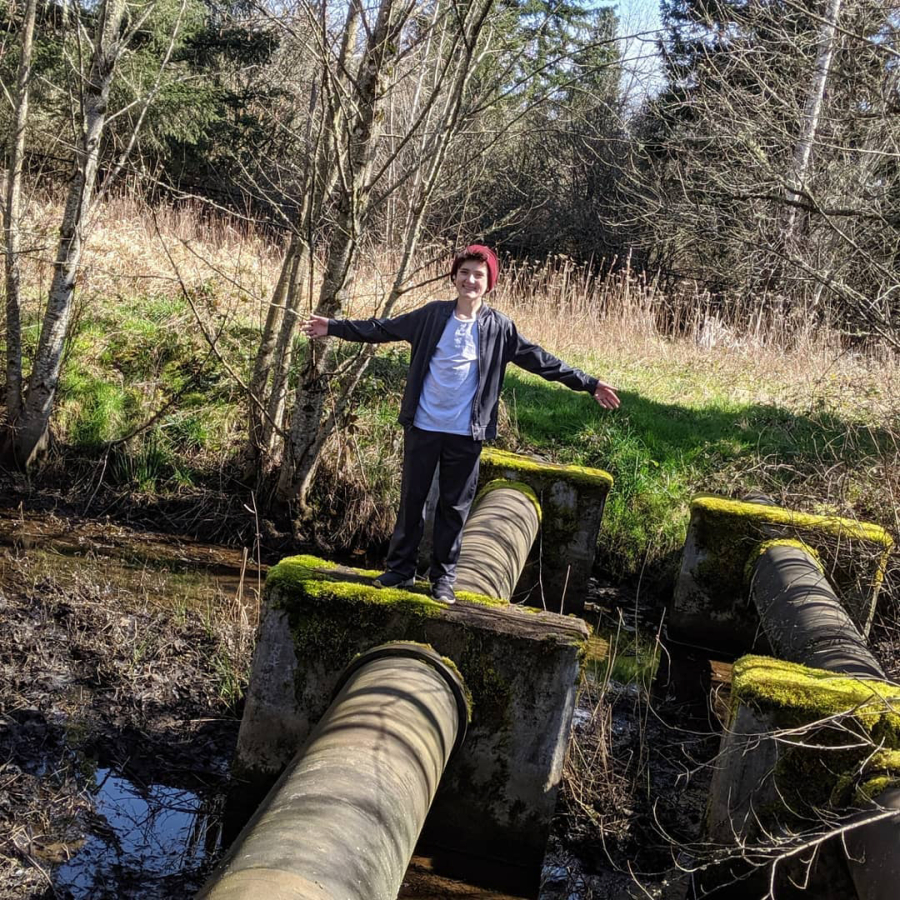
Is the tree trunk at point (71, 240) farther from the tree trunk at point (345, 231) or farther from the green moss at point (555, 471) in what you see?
the green moss at point (555, 471)

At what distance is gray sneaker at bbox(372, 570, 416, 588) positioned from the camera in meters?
4.74

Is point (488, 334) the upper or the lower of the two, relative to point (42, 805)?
upper

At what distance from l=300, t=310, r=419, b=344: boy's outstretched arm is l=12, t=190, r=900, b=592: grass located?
2.26 metres

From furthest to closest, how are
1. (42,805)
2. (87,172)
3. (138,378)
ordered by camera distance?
(138,378), (87,172), (42,805)

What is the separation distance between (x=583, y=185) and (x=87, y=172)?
18090 millimetres

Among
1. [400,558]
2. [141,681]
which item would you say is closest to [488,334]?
[400,558]

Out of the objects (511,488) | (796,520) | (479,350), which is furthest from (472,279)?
(796,520)

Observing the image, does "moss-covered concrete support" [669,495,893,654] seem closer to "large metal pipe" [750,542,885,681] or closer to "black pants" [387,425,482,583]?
"large metal pipe" [750,542,885,681]

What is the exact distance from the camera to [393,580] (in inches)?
188

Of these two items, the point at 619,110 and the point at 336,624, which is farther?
the point at 619,110

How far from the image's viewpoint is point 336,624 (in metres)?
4.59

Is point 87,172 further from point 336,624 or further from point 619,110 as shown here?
point 619,110

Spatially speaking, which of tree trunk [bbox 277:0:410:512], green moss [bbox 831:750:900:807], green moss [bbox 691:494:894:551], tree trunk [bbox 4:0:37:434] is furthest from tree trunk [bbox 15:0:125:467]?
green moss [bbox 831:750:900:807]

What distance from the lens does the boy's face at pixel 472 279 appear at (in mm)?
4676
